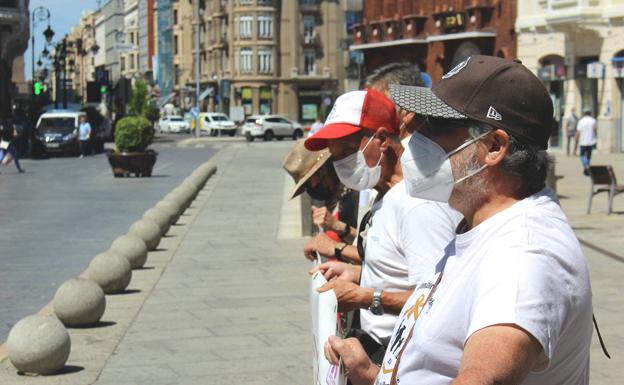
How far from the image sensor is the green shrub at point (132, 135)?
112 feet

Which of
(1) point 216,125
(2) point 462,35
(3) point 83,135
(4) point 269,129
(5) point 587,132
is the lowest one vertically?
(1) point 216,125

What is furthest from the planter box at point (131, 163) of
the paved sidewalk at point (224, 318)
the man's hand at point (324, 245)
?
the man's hand at point (324, 245)

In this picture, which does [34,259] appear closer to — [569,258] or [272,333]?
[272,333]

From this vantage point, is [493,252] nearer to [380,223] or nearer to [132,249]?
[380,223]

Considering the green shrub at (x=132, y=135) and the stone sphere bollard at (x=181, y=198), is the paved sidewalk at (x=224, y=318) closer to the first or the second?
the stone sphere bollard at (x=181, y=198)

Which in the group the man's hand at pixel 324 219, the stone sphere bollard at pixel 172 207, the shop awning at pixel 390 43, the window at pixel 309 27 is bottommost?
the stone sphere bollard at pixel 172 207

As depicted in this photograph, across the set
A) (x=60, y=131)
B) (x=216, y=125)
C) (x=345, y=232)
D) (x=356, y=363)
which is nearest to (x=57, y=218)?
(x=345, y=232)

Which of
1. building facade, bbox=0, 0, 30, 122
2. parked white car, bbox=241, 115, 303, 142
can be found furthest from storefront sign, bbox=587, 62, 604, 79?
building facade, bbox=0, 0, 30, 122

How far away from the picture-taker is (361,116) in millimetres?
4719

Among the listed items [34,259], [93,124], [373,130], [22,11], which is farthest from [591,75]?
[22,11]

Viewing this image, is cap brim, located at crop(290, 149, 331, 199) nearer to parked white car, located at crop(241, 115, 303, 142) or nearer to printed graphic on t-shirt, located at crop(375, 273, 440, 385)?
printed graphic on t-shirt, located at crop(375, 273, 440, 385)

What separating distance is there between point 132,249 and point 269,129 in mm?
61991

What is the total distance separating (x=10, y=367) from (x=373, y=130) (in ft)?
14.2

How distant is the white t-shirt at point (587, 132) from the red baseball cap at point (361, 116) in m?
27.4
